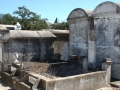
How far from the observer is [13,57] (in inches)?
487

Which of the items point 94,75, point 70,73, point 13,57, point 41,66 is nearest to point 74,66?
point 70,73

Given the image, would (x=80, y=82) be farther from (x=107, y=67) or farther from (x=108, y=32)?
(x=108, y=32)

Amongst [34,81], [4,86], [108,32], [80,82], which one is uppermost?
[108,32]

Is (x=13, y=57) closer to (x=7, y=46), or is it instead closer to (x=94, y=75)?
(x=7, y=46)

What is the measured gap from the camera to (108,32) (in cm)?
997

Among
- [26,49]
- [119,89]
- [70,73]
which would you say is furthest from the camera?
[26,49]

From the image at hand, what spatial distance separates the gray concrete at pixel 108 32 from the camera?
30.9ft

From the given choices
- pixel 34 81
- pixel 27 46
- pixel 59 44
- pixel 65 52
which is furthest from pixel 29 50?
A: pixel 34 81

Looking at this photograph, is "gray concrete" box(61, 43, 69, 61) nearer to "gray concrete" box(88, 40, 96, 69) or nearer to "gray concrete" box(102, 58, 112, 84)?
"gray concrete" box(88, 40, 96, 69)

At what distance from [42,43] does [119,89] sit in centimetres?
723

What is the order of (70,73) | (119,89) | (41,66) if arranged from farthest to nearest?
(41,66) < (70,73) < (119,89)

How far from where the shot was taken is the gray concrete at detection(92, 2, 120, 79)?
9422 millimetres

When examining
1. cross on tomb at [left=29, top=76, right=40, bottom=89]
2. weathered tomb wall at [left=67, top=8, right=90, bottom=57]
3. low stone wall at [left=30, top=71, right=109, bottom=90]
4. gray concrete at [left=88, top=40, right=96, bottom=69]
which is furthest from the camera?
weathered tomb wall at [left=67, top=8, right=90, bottom=57]

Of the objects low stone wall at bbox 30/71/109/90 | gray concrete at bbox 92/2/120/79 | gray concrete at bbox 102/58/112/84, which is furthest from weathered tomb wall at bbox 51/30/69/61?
low stone wall at bbox 30/71/109/90
